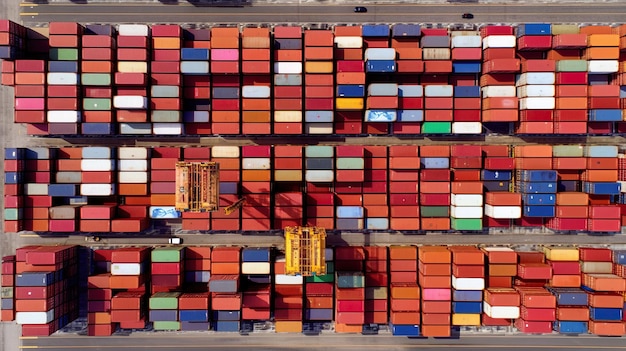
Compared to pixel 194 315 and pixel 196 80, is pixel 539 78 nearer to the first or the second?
pixel 196 80

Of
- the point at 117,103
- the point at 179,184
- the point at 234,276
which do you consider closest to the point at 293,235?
the point at 234,276

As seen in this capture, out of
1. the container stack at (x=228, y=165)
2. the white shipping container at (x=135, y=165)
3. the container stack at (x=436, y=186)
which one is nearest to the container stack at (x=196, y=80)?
the container stack at (x=228, y=165)

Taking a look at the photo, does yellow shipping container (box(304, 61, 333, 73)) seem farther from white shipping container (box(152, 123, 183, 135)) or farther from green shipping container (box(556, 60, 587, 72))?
green shipping container (box(556, 60, 587, 72))

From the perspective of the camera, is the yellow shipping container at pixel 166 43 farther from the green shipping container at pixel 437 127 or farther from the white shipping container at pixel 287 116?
the green shipping container at pixel 437 127

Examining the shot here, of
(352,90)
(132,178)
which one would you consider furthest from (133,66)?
(352,90)

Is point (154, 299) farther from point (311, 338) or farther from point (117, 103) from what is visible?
point (117, 103)

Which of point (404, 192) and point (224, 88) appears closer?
point (224, 88)
